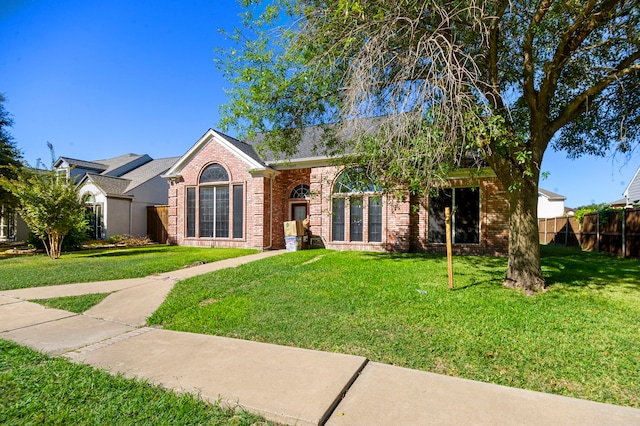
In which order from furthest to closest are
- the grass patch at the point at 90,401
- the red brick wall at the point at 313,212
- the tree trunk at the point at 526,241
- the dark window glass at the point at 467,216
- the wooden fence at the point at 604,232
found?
the dark window glass at the point at 467,216, the red brick wall at the point at 313,212, the wooden fence at the point at 604,232, the tree trunk at the point at 526,241, the grass patch at the point at 90,401

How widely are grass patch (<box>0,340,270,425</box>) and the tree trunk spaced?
6.21 meters

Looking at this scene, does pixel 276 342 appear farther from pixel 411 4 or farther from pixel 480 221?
pixel 480 221

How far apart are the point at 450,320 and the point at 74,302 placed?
659cm

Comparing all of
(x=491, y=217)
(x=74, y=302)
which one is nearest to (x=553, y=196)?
(x=491, y=217)

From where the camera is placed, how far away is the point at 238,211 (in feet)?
52.4

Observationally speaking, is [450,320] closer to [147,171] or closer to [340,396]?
[340,396]

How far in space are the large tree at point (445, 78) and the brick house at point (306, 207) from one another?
14.4 feet

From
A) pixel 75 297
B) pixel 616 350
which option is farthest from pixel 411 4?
pixel 75 297

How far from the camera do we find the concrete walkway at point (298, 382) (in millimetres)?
2660

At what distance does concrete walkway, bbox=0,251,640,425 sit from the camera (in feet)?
8.73

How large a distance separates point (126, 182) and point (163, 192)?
235cm

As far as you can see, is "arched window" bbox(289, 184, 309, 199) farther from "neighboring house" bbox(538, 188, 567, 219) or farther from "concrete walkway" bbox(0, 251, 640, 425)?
"neighboring house" bbox(538, 188, 567, 219)

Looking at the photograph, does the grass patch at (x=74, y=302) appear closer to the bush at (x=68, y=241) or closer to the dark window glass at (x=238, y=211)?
the dark window glass at (x=238, y=211)

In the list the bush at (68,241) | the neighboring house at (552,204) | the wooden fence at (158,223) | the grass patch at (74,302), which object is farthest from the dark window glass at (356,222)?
the neighboring house at (552,204)
